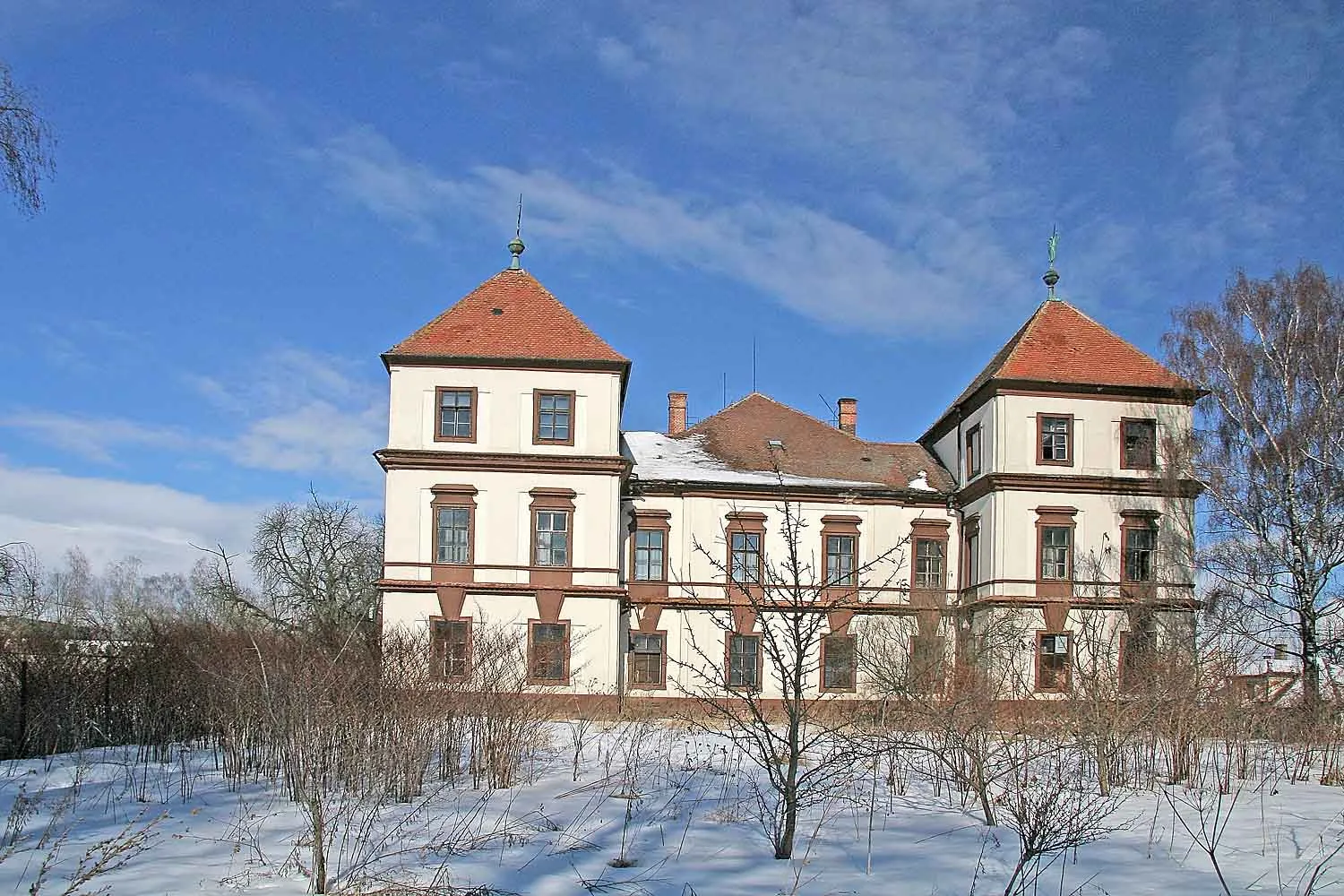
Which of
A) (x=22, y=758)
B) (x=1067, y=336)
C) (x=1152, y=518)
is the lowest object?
(x=22, y=758)

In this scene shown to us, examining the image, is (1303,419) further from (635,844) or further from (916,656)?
(635,844)

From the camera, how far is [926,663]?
20406 millimetres

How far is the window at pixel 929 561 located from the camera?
32.1 m

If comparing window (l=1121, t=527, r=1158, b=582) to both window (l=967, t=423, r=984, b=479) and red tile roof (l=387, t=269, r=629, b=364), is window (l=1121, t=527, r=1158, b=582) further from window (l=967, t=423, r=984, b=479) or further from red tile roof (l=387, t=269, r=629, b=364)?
red tile roof (l=387, t=269, r=629, b=364)

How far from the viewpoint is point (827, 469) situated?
33.0m

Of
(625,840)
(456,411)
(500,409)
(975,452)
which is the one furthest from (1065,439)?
(625,840)

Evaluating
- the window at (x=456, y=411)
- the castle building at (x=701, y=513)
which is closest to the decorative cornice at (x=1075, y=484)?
the castle building at (x=701, y=513)

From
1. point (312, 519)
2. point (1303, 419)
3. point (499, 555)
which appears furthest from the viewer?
point (312, 519)

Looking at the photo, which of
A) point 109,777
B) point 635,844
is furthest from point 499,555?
point 635,844

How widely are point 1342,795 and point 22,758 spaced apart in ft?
55.0

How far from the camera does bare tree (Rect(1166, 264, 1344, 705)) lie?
2580cm

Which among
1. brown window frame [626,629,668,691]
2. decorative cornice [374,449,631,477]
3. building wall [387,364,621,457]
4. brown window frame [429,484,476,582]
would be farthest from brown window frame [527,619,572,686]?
building wall [387,364,621,457]

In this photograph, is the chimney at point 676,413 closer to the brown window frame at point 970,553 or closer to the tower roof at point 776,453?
the tower roof at point 776,453

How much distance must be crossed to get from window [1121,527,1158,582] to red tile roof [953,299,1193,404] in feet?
12.4
